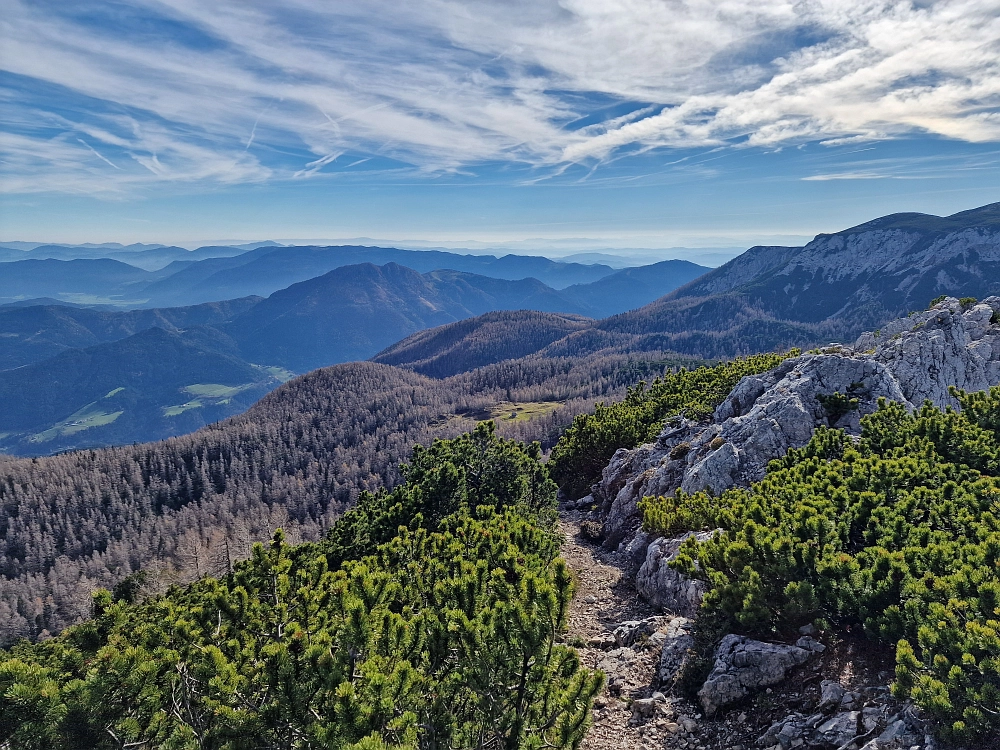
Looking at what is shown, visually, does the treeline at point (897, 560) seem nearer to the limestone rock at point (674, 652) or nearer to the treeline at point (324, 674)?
the limestone rock at point (674, 652)

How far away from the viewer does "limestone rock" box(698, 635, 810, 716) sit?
16531 millimetres

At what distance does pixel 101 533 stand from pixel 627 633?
245 meters

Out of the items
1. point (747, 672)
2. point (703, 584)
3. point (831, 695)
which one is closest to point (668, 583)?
point (703, 584)

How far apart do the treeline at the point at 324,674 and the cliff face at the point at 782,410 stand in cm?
2215

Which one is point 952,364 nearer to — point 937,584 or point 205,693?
point 937,584

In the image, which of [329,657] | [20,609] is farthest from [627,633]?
[20,609]

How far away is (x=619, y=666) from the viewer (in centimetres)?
2048

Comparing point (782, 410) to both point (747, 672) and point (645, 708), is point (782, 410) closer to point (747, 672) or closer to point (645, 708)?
point (747, 672)

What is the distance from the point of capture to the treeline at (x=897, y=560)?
11.9 m

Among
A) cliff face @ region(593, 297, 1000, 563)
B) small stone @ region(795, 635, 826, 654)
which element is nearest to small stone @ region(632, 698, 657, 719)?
small stone @ region(795, 635, 826, 654)

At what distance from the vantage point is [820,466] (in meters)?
25.7

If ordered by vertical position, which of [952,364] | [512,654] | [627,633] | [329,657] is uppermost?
[952,364]

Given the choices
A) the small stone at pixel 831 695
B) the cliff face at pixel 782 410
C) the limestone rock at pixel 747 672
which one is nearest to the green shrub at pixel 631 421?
the cliff face at pixel 782 410

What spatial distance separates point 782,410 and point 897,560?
1040 inches
